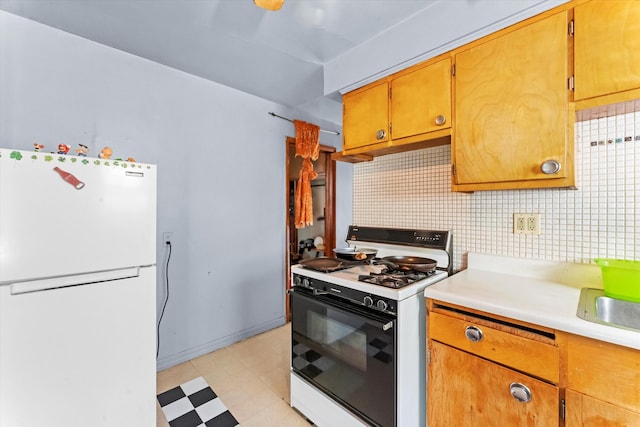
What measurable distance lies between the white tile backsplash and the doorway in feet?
4.73

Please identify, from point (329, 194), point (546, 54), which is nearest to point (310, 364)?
point (546, 54)

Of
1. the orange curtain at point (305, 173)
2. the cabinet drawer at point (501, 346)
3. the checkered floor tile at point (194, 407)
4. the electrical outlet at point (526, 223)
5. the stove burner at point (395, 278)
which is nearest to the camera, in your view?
the cabinet drawer at point (501, 346)

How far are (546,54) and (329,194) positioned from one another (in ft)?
8.49

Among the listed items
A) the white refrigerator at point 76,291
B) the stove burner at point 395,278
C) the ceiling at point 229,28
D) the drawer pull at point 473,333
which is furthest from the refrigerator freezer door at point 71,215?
the drawer pull at point 473,333

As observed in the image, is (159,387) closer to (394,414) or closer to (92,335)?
(92,335)

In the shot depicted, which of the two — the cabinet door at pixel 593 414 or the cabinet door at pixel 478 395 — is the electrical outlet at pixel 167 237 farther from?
the cabinet door at pixel 593 414

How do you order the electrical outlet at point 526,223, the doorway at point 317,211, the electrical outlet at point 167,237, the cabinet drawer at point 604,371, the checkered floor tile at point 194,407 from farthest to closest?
1. the doorway at point 317,211
2. the electrical outlet at point 167,237
3. the checkered floor tile at point 194,407
4. the electrical outlet at point 526,223
5. the cabinet drawer at point 604,371

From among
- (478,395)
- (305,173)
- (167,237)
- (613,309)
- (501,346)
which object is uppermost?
(305,173)

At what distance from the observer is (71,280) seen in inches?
50.6

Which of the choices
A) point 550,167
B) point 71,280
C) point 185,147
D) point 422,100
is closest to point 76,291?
point 71,280

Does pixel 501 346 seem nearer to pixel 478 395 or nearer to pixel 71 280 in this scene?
pixel 478 395

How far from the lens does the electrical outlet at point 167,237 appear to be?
2151 mm

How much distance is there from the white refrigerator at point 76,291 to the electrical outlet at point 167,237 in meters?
0.69

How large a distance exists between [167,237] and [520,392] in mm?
2296
